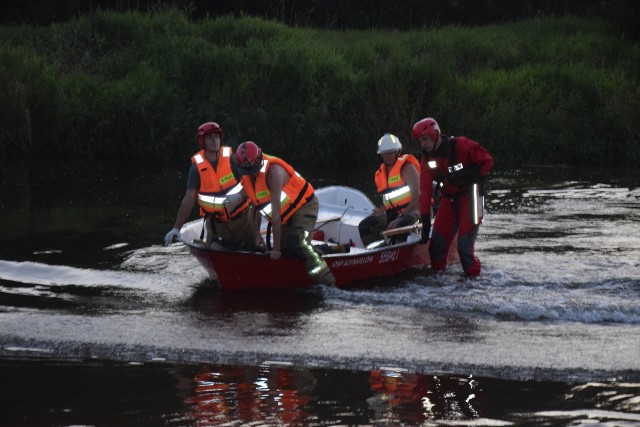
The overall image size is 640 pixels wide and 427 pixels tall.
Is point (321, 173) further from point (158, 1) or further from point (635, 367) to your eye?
point (635, 367)

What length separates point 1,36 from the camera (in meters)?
26.3

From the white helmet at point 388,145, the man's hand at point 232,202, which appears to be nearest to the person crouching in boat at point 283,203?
the man's hand at point 232,202

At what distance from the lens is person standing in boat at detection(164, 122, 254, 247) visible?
1170 cm

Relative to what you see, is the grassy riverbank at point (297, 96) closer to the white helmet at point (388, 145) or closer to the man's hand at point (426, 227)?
the white helmet at point (388, 145)

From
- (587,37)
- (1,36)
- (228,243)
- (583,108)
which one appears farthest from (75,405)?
(587,37)

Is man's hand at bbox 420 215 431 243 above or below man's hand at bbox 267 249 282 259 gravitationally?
above

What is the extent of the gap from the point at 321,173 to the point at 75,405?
13.9 m

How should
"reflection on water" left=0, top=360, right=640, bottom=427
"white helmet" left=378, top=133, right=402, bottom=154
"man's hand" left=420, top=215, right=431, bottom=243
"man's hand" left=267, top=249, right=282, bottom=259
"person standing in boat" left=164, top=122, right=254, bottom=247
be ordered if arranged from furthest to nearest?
"white helmet" left=378, top=133, right=402, bottom=154 → "man's hand" left=420, top=215, right=431, bottom=243 → "person standing in boat" left=164, top=122, right=254, bottom=247 → "man's hand" left=267, top=249, right=282, bottom=259 → "reflection on water" left=0, top=360, right=640, bottom=427

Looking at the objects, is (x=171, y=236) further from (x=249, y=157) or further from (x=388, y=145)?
(x=388, y=145)

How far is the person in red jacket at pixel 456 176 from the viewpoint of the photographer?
1187cm

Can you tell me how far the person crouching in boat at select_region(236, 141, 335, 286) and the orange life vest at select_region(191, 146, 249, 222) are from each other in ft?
0.68

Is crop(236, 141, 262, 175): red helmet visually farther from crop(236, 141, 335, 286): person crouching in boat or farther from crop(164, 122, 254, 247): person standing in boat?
crop(164, 122, 254, 247): person standing in boat

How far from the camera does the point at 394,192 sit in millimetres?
13156

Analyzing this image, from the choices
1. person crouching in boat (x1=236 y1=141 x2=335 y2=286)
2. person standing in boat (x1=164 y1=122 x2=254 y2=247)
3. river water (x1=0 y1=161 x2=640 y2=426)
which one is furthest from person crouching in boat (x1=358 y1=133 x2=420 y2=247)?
person standing in boat (x1=164 y1=122 x2=254 y2=247)
